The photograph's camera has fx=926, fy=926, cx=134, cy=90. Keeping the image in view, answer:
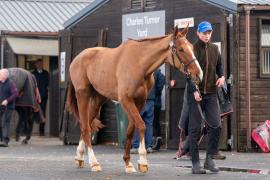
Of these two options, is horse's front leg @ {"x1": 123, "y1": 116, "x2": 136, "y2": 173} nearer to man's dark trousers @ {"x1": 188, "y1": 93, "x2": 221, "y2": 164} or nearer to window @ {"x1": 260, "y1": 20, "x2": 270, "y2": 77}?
man's dark trousers @ {"x1": 188, "y1": 93, "x2": 221, "y2": 164}

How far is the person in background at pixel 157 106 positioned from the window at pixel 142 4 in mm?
2128

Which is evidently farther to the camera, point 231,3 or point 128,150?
point 231,3

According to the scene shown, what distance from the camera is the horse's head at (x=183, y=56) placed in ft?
41.1

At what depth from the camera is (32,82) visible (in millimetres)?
23203

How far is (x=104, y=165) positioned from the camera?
49.1ft

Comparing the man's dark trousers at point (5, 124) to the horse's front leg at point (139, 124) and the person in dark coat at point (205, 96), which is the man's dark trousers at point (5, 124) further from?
the person in dark coat at point (205, 96)

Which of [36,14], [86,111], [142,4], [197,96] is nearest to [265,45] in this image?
[142,4]

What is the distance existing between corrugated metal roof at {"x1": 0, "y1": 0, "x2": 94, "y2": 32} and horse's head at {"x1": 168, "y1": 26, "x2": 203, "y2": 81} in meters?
14.1

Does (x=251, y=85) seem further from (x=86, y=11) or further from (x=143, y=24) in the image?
(x=86, y=11)

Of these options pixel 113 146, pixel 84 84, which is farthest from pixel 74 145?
pixel 84 84

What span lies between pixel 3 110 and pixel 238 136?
244 inches

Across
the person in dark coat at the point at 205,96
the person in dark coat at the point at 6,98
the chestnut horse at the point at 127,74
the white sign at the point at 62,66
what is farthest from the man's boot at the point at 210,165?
the white sign at the point at 62,66

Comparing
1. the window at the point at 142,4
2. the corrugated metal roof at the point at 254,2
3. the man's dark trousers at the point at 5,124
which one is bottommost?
the man's dark trousers at the point at 5,124

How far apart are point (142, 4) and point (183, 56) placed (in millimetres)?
8731
